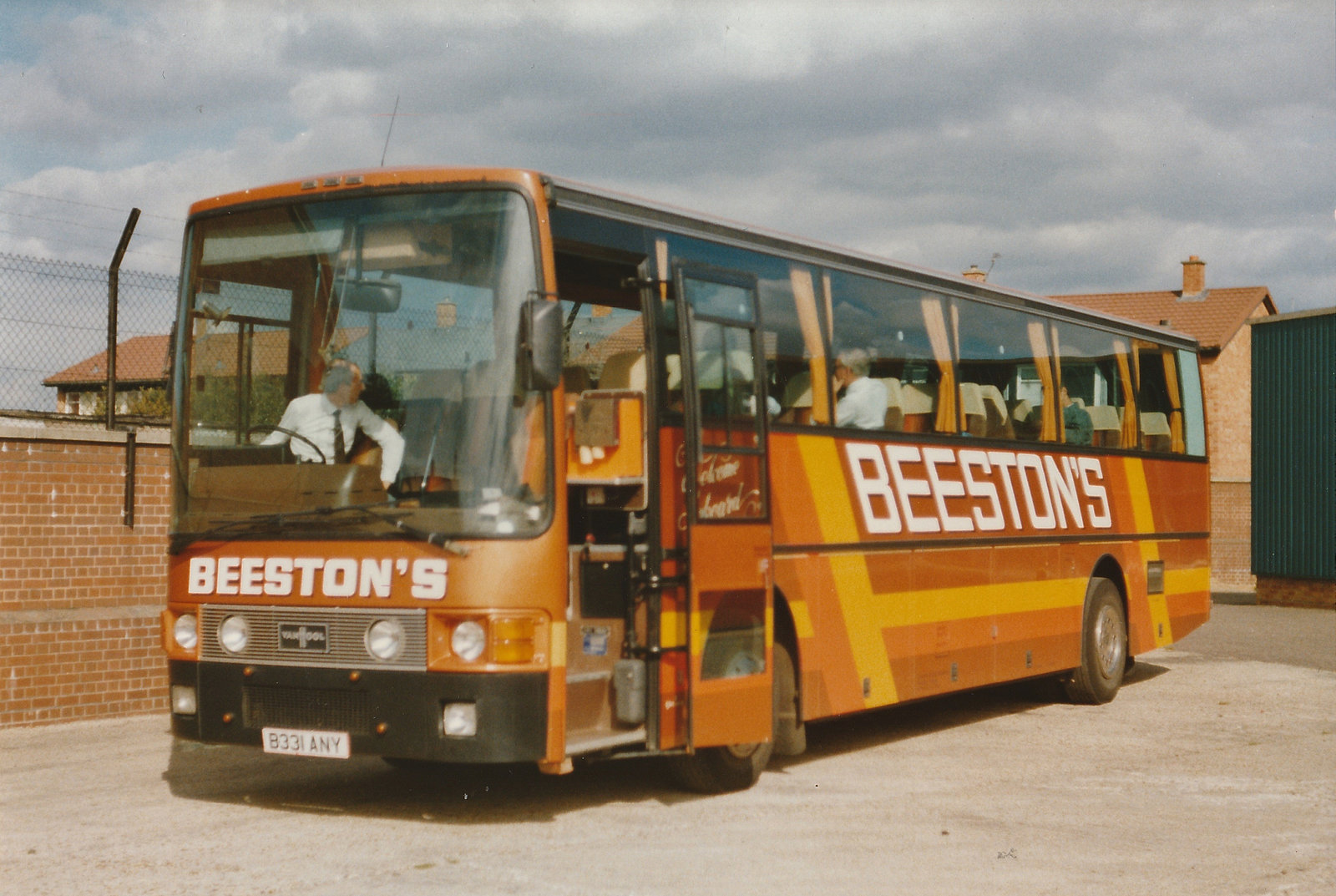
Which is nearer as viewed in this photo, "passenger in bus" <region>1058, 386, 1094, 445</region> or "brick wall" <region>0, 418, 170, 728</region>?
"brick wall" <region>0, 418, 170, 728</region>

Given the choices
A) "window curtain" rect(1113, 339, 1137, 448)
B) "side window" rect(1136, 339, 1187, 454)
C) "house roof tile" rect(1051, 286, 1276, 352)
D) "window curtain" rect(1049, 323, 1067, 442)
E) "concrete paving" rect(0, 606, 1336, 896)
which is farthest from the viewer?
"house roof tile" rect(1051, 286, 1276, 352)

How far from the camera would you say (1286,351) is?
1156 inches

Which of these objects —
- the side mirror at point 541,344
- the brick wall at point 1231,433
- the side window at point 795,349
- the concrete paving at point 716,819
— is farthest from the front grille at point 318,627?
the brick wall at point 1231,433

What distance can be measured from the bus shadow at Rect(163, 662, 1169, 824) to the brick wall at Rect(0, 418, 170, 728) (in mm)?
1542

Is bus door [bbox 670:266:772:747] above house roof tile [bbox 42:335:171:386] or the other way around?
the other way around

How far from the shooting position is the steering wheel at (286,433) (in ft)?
25.6

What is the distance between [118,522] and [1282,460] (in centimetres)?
2357

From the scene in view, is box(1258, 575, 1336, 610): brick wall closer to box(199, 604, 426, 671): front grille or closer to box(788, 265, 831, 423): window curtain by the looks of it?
box(788, 265, 831, 423): window curtain

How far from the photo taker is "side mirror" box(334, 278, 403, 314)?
7.79m

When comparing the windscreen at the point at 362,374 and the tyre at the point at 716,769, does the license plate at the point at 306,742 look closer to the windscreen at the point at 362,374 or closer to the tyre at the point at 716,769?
the windscreen at the point at 362,374

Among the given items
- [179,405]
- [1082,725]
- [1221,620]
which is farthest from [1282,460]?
[179,405]

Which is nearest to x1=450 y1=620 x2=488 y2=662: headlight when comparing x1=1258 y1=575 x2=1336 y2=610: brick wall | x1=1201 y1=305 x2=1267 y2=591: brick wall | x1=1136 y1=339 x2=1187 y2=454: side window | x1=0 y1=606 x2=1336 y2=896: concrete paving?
x1=0 y1=606 x2=1336 y2=896: concrete paving

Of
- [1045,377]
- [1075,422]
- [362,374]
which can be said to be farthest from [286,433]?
[1075,422]

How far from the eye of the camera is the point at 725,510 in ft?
28.3
